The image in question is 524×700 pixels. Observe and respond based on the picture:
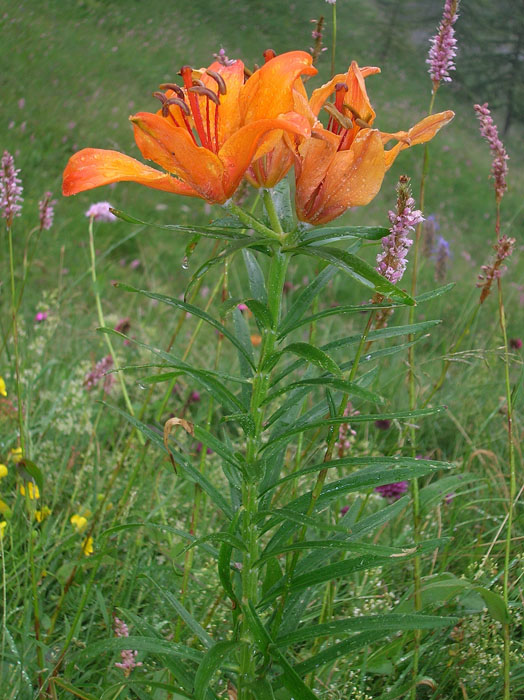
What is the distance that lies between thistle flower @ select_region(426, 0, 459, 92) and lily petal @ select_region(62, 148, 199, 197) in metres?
0.64

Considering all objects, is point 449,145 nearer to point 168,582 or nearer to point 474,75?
point 474,75

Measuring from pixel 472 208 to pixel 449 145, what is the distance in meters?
2.15

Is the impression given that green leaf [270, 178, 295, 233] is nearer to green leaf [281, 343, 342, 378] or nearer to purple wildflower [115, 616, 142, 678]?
green leaf [281, 343, 342, 378]

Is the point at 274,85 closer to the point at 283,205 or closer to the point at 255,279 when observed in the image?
the point at 283,205

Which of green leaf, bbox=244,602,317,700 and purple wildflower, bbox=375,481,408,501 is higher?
green leaf, bbox=244,602,317,700

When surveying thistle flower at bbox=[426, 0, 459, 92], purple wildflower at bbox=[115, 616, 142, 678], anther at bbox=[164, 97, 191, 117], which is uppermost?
thistle flower at bbox=[426, 0, 459, 92]

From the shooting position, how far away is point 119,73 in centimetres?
655

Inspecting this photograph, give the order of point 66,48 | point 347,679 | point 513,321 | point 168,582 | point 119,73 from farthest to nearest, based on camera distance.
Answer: point 119,73 → point 66,48 → point 513,321 → point 168,582 → point 347,679

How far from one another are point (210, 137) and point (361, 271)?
211 mm

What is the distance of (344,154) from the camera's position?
2.21 feet

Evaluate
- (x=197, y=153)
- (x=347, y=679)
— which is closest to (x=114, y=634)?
(x=347, y=679)

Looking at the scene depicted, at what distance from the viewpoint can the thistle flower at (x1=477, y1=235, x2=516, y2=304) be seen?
1.08 m

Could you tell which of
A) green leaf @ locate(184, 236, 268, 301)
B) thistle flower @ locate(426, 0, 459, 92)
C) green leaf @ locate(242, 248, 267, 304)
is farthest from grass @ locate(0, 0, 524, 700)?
thistle flower @ locate(426, 0, 459, 92)

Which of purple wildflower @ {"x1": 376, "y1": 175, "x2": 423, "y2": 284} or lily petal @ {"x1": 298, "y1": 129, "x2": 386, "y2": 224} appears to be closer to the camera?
lily petal @ {"x1": 298, "y1": 129, "x2": 386, "y2": 224}
